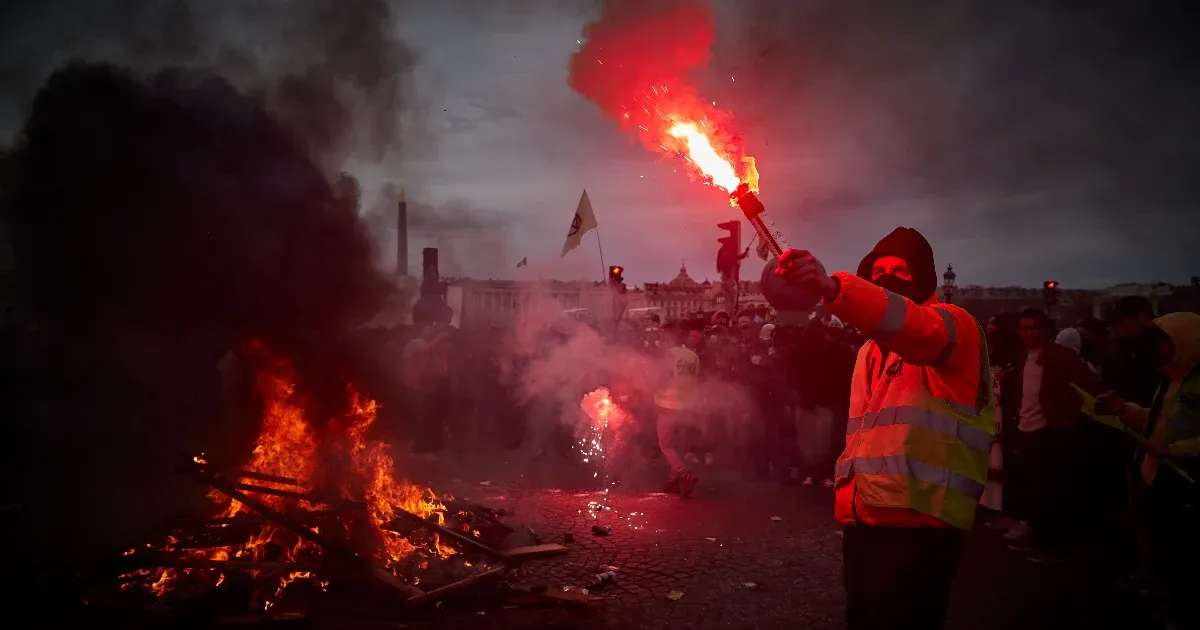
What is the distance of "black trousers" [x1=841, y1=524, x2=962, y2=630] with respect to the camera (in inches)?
107

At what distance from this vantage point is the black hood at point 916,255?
3.00 meters

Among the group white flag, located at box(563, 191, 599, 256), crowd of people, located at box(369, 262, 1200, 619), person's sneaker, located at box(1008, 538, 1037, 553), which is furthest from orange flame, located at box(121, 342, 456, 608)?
white flag, located at box(563, 191, 599, 256)

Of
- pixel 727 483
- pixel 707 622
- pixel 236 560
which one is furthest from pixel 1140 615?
pixel 236 560

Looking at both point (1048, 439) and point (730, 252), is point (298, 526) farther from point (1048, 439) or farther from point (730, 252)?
point (730, 252)

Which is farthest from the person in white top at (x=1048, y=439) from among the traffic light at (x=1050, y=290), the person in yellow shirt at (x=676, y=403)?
the traffic light at (x=1050, y=290)

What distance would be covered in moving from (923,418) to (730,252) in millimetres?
14971

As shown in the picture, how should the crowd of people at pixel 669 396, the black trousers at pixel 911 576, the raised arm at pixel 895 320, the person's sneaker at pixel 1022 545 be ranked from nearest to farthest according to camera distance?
the raised arm at pixel 895 320, the black trousers at pixel 911 576, the person's sneaker at pixel 1022 545, the crowd of people at pixel 669 396

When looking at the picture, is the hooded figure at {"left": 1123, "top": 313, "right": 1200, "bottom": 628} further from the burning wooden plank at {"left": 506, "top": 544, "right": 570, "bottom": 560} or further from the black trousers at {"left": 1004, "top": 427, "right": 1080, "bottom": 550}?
the burning wooden plank at {"left": 506, "top": 544, "right": 570, "bottom": 560}

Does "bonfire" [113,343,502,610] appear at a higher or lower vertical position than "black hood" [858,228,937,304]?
lower

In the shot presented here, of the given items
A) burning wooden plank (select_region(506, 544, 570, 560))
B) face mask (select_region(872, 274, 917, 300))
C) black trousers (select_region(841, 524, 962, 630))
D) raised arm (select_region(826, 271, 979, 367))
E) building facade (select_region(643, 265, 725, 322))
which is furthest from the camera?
building facade (select_region(643, 265, 725, 322))

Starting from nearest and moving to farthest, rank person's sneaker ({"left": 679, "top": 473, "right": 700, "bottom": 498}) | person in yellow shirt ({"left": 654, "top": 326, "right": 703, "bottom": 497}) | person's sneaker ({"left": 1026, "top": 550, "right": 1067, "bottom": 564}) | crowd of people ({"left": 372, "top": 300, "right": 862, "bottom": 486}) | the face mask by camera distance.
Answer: the face mask
person's sneaker ({"left": 1026, "top": 550, "right": 1067, "bottom": 564})
person's sneaker ({"left": 679, "top": 473, "right": 700, "bottom": 498})
person in yellow shirt ({"left": 654, "top": 326, "right": 703, "bottom": 497})
crowd of people ({"left": 372, "top": 300, "right": 862, "bottom": 486})

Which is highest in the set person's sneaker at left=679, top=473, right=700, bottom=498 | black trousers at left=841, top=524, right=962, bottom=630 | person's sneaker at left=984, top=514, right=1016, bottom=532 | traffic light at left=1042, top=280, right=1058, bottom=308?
traffic light at left=1042, top=280, right=1058, bottom=308

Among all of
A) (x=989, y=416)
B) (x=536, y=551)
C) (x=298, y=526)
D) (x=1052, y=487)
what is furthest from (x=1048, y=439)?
(x=298, y=526)

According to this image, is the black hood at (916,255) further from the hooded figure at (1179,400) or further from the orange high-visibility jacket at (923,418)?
the hooded figure at (1179,400)
